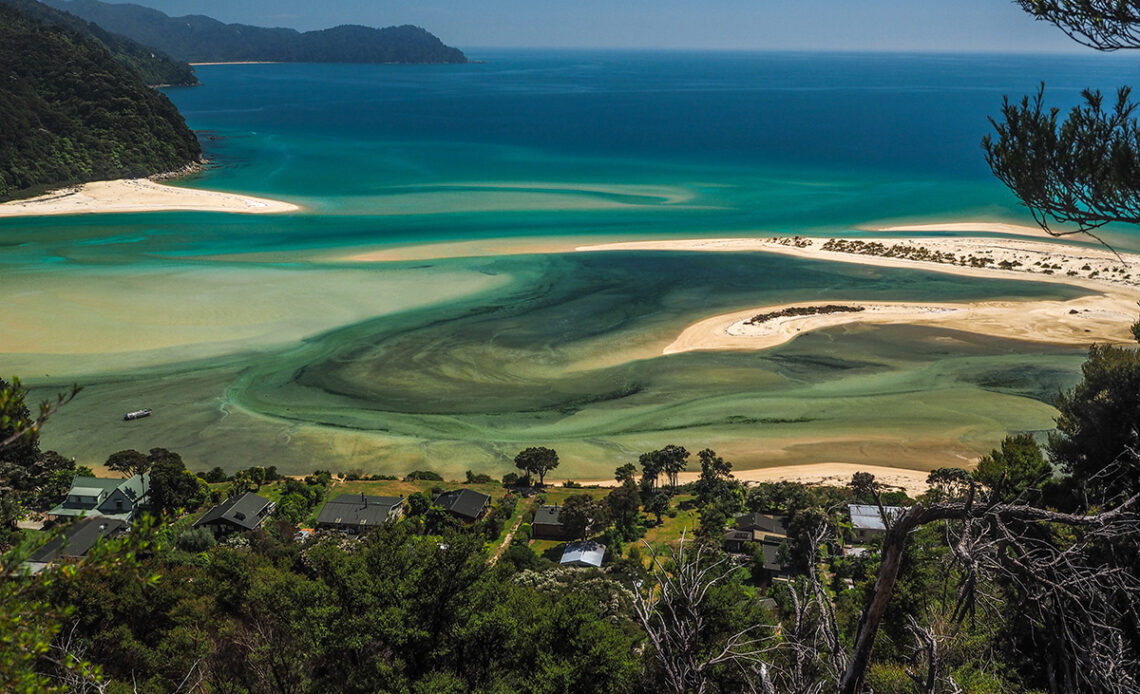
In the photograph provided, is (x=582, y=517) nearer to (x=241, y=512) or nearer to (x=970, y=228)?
(x=241, y=512)

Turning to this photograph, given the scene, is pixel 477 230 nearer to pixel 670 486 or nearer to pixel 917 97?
pixel 670 486

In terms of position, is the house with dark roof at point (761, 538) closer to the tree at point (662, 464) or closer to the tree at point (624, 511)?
the tree at point (624, 511)

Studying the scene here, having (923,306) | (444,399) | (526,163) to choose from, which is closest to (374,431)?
(444,399)

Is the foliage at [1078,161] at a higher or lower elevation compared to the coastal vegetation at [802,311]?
higher

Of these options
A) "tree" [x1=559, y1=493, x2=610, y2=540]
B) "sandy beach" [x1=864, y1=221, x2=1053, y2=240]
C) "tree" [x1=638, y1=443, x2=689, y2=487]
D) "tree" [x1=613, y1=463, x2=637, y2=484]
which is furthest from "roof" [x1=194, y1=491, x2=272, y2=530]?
"sandy beach" [x1=864, y1=221, x2=1053, y2=240]

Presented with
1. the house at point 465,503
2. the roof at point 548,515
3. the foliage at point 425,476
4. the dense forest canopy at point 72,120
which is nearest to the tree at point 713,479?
the roof at point 548,515

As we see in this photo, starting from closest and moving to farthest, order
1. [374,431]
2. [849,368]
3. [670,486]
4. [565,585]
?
[565,585] → [670,486] → [374,431] → [849,368]
